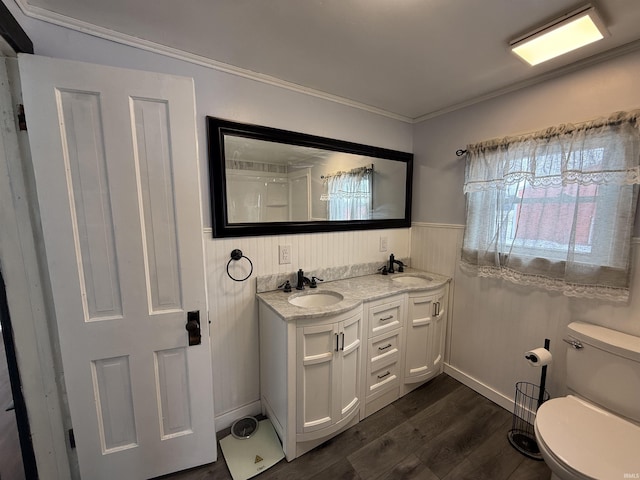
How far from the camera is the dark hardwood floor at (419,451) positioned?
1413mm

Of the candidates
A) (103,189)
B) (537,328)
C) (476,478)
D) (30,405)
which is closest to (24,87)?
(103,189)

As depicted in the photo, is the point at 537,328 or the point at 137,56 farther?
the point at 537,328

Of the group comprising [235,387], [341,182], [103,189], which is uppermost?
[341,182]

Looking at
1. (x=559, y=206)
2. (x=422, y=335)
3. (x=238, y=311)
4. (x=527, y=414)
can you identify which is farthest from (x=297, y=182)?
(x=527, y=414)

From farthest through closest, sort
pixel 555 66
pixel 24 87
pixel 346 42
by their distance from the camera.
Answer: pixel 555 66 < pixel 346 42 < pixel 24 87

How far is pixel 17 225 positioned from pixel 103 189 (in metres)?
0.36

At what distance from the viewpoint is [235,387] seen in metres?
1.75

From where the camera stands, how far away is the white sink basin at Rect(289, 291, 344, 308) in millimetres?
1785

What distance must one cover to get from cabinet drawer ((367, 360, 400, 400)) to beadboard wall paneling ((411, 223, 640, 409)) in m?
0.68

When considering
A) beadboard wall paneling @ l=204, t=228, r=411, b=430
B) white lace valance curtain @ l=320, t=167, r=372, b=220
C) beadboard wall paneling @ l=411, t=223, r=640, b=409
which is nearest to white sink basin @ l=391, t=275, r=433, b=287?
beadboard wall paneling @ l=411, t=223, r=640, b=409

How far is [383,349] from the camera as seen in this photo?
1837 mm

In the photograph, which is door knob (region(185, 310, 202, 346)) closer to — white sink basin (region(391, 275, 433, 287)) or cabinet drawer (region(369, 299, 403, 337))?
cabinet drawer (region(369, 299, 403, 337))

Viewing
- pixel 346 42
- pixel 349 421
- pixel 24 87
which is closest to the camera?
pixel 24 87

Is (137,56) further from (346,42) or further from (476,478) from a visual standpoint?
(476,478)
